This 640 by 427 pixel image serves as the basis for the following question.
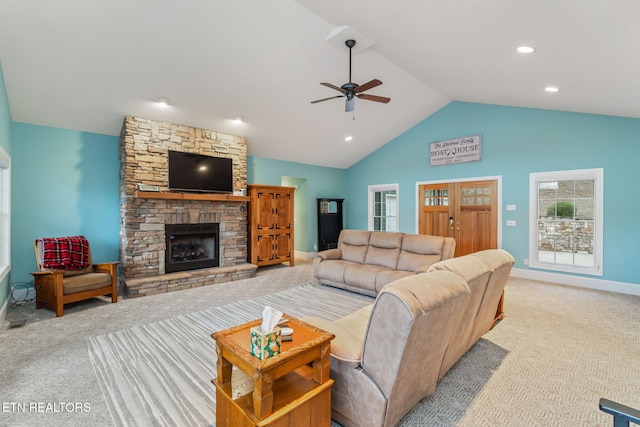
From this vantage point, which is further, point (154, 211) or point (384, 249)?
point (154, 211)

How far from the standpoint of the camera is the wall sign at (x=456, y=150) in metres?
6.19

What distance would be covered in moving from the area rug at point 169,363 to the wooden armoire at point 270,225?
6.95 ft

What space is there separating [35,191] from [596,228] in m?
8.85

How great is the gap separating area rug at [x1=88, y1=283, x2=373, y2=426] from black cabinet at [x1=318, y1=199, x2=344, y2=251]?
3860mm

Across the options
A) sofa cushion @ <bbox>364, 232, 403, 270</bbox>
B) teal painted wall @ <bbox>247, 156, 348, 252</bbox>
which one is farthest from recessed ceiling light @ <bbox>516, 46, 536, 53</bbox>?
teal painted wall @ <bbox>247, 156, 348, 252</bbox>

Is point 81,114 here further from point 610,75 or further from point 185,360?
point 610,75

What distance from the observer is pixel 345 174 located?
29.0 ft

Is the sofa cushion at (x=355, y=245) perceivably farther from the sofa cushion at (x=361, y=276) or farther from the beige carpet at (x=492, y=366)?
the beige carpet at (x=492, y=366)

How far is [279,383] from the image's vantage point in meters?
1.63

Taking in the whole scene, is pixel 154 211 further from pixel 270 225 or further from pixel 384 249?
pixel 384 249

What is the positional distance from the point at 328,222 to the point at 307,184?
1174mm

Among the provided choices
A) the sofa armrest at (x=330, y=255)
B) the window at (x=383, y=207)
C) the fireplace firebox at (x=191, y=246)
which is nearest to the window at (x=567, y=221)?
the window at (x=383, y=207)

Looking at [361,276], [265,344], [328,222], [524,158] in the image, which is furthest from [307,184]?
[265,344]

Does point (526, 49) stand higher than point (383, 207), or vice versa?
point (526, 49)
